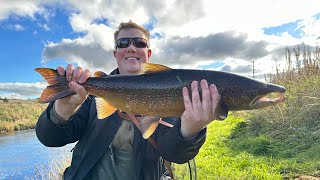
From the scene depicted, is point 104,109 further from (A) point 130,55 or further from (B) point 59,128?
(A) point 130,55

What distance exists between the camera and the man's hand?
285 cm

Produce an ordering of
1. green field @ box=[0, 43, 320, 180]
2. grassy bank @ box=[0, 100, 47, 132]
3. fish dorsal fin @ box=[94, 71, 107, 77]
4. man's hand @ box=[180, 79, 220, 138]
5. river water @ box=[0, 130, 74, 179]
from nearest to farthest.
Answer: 1. man's hand @ box=[180, 79, 220, 138]
2. fish dorsal fin @ box=[94, 71, 107, 77]
3. green field @ box=[0, 43, 320, 180]
4. river water @ box=[0, 130, 74, 179]
5. grassy bank @ box=[0, 100, 47, 132]

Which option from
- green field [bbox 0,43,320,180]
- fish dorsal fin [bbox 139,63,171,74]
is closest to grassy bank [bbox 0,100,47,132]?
green field [bbox 0,43,320,180]

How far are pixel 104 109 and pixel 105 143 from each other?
1.63 ft

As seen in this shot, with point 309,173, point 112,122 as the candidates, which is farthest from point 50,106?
point 309,173

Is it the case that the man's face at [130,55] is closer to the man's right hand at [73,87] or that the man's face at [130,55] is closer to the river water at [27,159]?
the man's right hand at [73,87]

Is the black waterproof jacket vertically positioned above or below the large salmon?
below

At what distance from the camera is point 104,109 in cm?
327

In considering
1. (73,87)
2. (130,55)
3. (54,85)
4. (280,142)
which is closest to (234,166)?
(280,142)

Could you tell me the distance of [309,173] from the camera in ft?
18.7

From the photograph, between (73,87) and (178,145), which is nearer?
(73,87)

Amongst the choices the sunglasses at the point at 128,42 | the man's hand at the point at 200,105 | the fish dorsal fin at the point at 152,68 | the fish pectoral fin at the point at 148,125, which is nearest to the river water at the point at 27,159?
the sunglasses at the point at 128,42

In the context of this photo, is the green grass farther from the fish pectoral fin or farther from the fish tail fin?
the fish tail fin

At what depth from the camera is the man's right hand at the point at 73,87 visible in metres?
3.10
